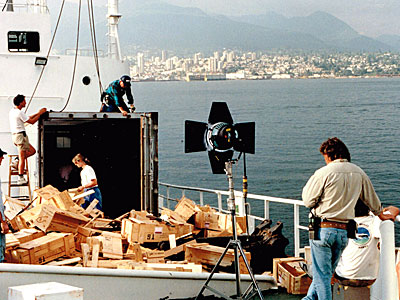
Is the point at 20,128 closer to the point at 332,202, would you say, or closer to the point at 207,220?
the point at 207,220

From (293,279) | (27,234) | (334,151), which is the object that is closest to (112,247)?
(27,234)

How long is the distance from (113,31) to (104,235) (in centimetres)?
1111

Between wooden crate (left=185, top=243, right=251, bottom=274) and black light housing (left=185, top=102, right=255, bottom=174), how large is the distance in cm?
196

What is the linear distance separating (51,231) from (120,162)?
116 inches

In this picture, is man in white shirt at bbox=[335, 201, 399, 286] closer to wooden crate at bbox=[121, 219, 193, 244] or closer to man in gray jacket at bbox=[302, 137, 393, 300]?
man in gray jacket at bbox=[302, 137, 393, 300]

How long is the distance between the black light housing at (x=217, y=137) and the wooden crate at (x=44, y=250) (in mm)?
2630

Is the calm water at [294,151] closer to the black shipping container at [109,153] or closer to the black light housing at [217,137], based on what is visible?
the black shipping container at [109,153]

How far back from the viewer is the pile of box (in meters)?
8.23

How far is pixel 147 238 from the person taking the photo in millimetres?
9461

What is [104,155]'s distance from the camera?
12.2 m

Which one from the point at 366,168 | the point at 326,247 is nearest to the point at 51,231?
the point at 326,247

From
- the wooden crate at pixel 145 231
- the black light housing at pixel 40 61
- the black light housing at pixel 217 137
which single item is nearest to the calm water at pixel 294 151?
the black light housing at pixel 40 61

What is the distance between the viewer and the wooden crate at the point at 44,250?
8.05 m

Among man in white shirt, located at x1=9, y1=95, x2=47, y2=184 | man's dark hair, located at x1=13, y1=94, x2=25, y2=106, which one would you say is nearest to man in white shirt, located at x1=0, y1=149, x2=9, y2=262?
man in white shirt, located at x1=9, y1=95, x2=47, y2=184
